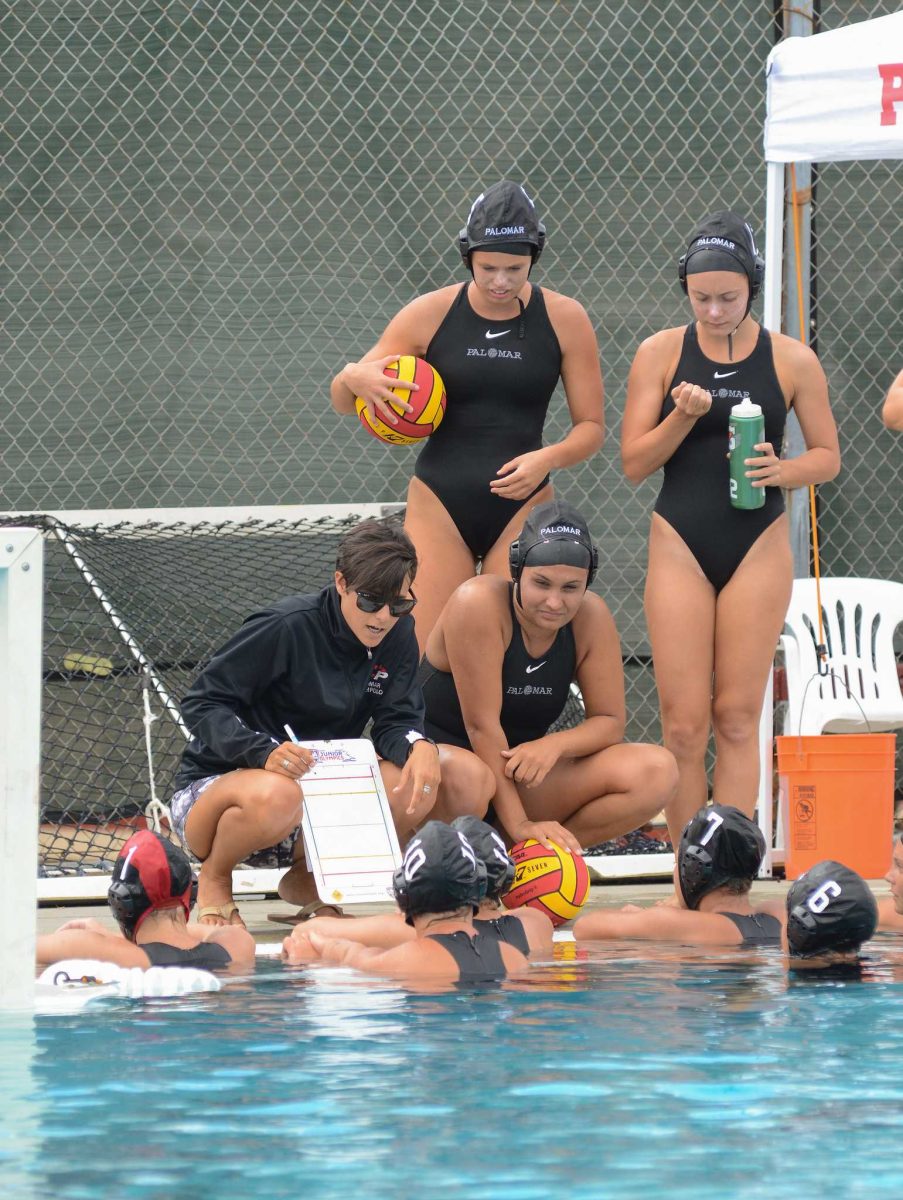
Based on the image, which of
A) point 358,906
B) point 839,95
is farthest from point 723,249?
point 358,906

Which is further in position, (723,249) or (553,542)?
(723,249)

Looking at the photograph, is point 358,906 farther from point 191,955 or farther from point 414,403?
point 414,403

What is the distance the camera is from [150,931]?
4.46 m

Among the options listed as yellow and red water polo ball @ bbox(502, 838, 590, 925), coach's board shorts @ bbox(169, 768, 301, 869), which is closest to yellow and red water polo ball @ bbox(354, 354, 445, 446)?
coach's board shorts @ bbox(169, 768, 301, 869)

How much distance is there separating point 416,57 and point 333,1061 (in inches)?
254

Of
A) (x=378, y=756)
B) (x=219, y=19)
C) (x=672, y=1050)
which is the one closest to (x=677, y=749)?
(x=378, y=756)

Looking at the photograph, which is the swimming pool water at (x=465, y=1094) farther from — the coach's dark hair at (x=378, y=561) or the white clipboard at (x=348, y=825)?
the coach's dark hair at (x=378, y=561)

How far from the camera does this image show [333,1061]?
3152 mm

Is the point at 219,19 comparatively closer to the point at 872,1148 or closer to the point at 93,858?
the point at 93,858

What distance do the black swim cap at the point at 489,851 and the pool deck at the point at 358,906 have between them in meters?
0.93

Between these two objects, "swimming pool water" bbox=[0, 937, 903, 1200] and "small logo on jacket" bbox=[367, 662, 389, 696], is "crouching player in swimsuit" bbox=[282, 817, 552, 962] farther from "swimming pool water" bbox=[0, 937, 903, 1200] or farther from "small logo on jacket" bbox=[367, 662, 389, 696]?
"small logo on jacket" bbox=[367, 662, 389, 696]

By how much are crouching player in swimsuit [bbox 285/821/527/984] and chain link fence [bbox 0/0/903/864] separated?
4256mm

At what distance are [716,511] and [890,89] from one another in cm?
195

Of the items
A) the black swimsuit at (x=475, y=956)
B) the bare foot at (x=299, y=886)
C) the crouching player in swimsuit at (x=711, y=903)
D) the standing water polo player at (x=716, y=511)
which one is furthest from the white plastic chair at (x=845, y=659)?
the black swimsuit at (x=475, y=956)
